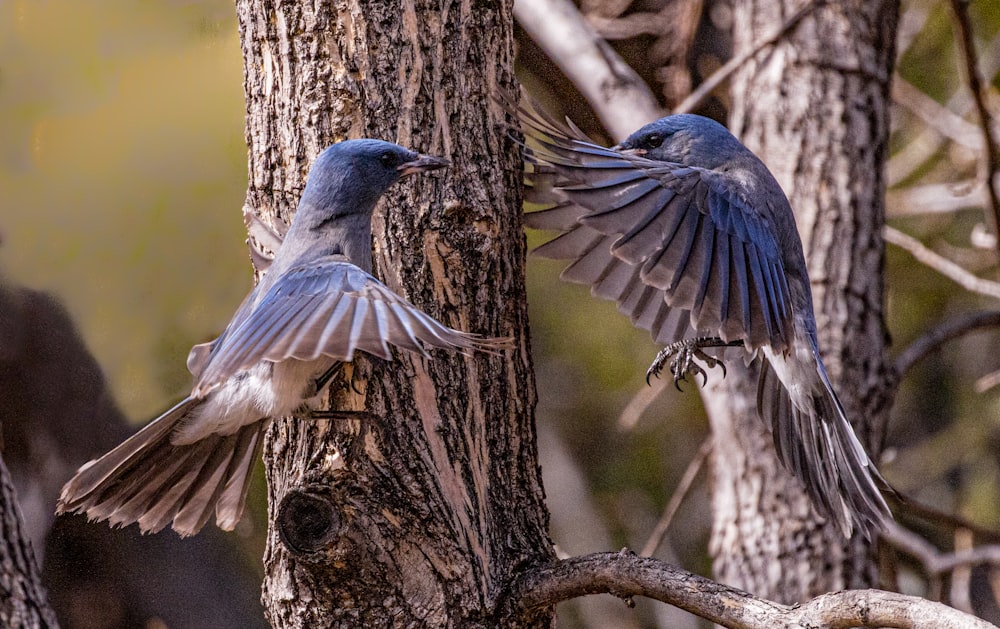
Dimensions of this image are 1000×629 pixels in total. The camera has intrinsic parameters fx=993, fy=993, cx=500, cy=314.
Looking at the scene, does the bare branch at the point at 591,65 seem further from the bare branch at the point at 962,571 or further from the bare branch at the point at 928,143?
the bare branch at the point at 928,143

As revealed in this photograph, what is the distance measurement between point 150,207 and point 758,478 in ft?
8.14

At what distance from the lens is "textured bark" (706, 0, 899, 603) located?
12.2ft

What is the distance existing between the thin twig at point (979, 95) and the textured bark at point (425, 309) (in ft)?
6.89

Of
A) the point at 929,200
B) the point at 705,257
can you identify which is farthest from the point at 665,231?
the point at 929,200

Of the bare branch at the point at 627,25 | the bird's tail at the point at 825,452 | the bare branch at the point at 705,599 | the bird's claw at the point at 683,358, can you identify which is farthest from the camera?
the bare branch at the point at 627,25

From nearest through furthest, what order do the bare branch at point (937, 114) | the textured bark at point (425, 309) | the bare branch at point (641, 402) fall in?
1. the textured bark at point (425, 309)
2. the bare branch at point (641, 402)
3. the bare branch at point (937, 114)

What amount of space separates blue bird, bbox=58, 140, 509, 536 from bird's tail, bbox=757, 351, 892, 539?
45.3 inches

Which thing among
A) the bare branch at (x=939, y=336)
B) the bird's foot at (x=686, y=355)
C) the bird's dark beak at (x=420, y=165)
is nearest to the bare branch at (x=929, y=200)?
the bare branch at (x=939, y=336)

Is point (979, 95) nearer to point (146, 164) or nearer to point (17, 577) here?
point (146, 164)

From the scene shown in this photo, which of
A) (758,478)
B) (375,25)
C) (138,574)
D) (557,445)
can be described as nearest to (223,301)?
(138,574)

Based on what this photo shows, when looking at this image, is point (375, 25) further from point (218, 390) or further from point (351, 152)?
point (218, 390)

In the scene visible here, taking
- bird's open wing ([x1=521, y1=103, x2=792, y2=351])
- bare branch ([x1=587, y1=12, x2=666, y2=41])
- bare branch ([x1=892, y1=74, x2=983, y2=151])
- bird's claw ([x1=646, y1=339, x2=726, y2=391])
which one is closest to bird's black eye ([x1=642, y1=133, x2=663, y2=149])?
bird's open wing ([x1=521, y1=103, x2=792, y2=351])

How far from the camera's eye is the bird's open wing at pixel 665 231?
2449mm

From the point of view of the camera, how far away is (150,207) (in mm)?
3529
